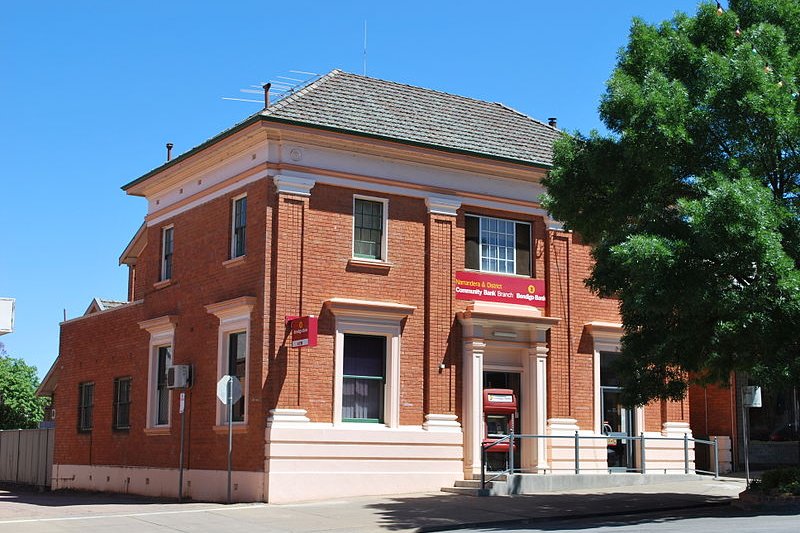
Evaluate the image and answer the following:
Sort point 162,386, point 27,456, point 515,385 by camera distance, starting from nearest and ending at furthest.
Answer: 1. point 515,385
2. point 162,386
3. point 27,456

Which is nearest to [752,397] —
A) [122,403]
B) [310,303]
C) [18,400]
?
[310,303]

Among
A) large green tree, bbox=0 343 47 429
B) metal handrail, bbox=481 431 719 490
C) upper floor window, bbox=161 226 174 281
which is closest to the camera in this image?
metal handrail, bbox=481 431 719 490

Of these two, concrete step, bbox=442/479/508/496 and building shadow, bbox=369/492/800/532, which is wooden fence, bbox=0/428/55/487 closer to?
concrete step, bbox=442/479/508/496

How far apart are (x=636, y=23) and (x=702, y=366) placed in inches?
255

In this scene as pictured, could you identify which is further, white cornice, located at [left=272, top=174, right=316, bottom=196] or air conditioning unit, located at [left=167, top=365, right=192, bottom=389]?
air conditioning unit, located at [left=167, top=365, right=192, bottom=389]

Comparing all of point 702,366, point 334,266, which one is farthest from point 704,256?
point 334,266

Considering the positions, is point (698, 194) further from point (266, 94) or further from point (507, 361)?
point (266, 94)

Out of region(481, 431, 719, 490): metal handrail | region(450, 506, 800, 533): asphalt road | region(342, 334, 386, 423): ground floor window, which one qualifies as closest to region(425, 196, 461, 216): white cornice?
region(342, 334, 386, 423): ground floor window

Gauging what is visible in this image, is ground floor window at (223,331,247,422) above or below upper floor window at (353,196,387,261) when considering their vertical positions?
below

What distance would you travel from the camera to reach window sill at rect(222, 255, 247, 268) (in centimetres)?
2338

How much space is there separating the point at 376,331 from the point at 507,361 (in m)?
3.65

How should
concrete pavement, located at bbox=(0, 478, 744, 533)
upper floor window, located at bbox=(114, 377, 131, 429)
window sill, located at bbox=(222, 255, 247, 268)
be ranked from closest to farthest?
concrete pavement, located at bbox=(0, 478, 744, 533), window sill, located at bbox=(222, 255, 247, 268), upper floor window, located at bbox=(114, 377, 131, 429)

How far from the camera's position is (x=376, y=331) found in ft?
76.1

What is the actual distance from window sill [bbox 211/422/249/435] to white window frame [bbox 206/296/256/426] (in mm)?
19
